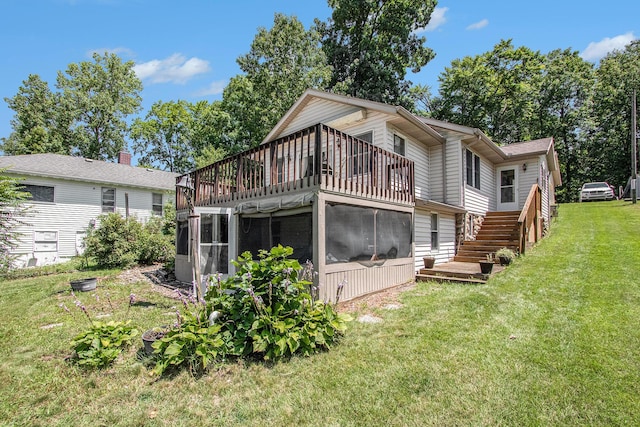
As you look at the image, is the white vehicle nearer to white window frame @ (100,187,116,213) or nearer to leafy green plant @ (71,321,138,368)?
leafy green plant @ (71,321,138,368)

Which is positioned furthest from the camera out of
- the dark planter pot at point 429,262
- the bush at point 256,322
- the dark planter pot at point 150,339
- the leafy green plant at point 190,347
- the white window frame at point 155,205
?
the white window frame at point 155,205

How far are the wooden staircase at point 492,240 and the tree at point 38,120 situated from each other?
31.7 metres

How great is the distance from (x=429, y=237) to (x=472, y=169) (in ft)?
14.1

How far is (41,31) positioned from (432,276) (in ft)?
52.6

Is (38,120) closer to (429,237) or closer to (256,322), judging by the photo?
(429,237)

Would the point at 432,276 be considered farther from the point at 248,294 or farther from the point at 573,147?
Answer: the point at 573,147

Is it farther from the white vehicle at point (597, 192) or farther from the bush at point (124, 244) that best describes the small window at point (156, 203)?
the white vehicle at point (597, 192)

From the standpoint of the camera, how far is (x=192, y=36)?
10.9 metres

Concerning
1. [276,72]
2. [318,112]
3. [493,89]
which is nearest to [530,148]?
[318,112]

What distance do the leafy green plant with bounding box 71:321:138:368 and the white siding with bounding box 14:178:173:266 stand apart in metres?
12.2

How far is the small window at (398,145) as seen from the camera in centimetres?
1006

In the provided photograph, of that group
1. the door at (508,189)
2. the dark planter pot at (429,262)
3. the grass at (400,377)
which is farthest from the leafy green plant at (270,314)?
the door at (508,189)

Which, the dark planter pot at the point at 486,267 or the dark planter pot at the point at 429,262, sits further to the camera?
the dark planter pot at the point at 429,262

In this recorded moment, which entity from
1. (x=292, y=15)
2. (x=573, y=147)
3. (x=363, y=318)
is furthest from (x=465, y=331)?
(x=573, y=147)
